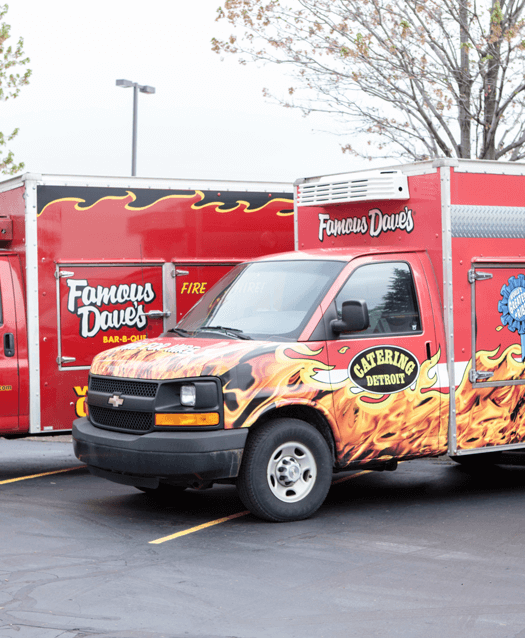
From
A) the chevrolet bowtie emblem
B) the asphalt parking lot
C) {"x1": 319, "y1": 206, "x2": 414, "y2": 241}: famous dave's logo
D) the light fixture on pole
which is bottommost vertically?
the asphalt parking lot

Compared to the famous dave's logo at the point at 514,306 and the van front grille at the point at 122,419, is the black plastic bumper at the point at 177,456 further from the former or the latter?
the famous dave's logo at the point at 514,306

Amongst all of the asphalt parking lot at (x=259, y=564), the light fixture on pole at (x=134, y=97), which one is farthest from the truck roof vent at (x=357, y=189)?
the light fixture on pole at (x=134, y=97)

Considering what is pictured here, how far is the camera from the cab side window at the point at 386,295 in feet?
25.6

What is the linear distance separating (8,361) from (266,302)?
116 inches

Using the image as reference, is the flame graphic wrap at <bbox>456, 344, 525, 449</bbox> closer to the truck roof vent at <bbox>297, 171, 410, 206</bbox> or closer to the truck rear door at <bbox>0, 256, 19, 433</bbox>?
the truck roof vent at <bbox>297, 171, 410, 206</bbox>

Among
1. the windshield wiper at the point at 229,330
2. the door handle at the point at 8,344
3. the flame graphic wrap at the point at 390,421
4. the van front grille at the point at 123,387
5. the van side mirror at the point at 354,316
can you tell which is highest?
the van side mirror at the point at 354,316

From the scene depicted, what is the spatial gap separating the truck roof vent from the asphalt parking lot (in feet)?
8.97

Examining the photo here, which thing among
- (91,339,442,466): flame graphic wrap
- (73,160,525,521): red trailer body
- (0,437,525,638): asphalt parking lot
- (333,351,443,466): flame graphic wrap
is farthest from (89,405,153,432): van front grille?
(333,351,443,466): flame graphic wrap

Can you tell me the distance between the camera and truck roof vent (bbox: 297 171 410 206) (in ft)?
27.4

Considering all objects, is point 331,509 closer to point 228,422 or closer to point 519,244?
point 228,422

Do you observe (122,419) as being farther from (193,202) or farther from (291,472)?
(193,202)

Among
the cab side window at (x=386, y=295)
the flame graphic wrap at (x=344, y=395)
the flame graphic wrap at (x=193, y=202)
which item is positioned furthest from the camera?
the flame graphic wrap at (x=193, y=202)

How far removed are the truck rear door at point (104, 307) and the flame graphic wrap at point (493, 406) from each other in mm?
3412

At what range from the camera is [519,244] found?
28.2 ft
